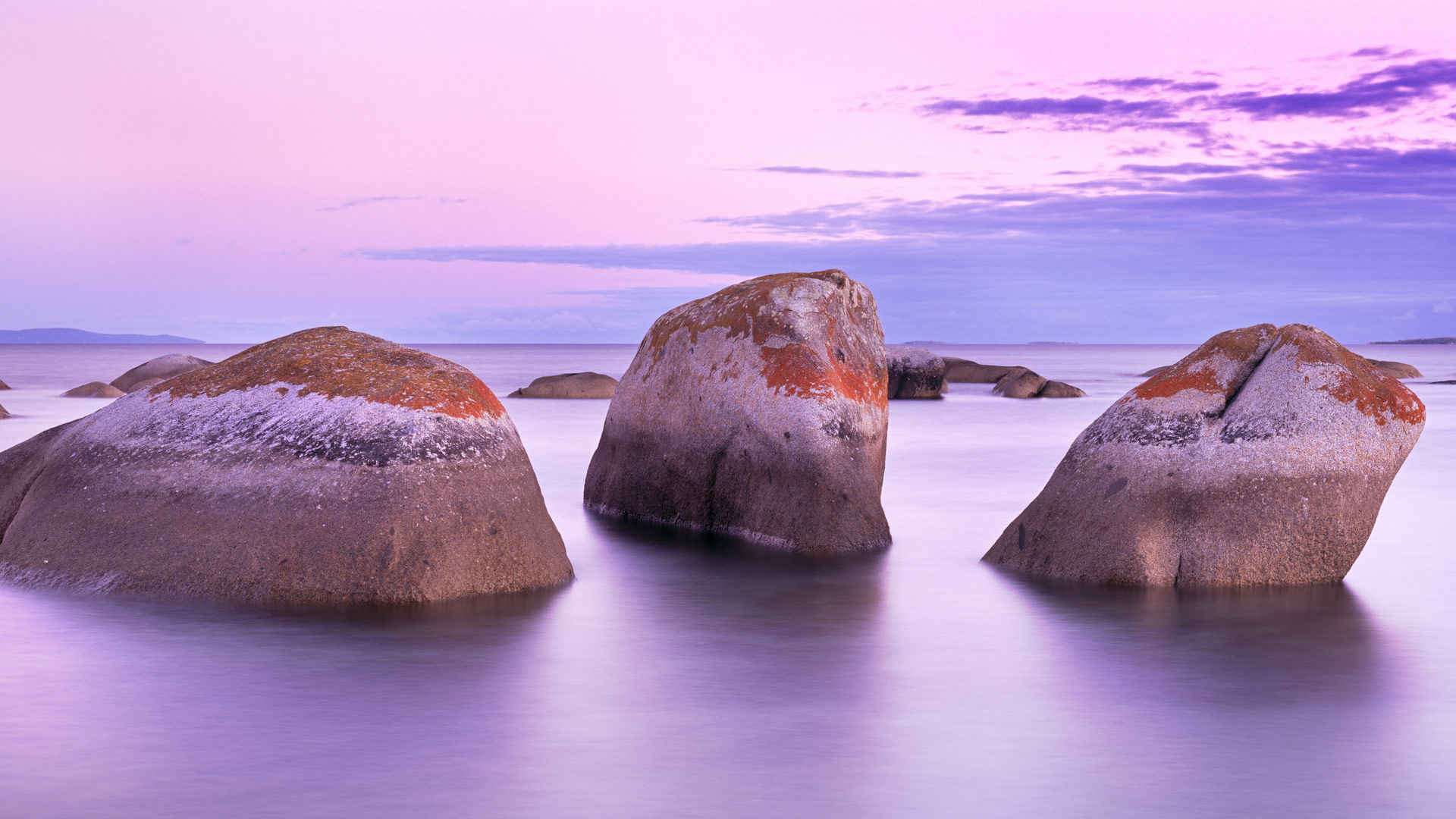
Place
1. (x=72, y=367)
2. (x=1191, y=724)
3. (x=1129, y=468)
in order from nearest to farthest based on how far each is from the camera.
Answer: (x=1191, y=724) < (x=1129, y=468) < (x=72, y=367)

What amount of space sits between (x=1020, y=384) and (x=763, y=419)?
2981 cm

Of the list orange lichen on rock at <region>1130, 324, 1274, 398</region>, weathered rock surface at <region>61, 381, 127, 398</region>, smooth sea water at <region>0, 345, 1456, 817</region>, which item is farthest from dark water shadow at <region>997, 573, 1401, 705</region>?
weathered rock surface at <region>61, 381, 127, 398</region>

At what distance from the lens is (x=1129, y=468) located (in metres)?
10.1

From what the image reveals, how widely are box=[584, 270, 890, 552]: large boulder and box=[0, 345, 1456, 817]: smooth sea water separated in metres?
0.77

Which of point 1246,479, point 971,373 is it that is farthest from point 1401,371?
point 1246,479

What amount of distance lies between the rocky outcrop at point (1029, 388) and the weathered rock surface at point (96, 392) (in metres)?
Answer: 24.0

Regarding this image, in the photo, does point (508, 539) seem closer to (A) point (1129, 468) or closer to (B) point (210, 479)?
(B) point (210, 479)

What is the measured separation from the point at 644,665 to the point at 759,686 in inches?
37.7

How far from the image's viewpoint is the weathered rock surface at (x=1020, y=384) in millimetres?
40406

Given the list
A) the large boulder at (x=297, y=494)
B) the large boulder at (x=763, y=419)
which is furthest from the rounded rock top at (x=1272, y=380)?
the large boulder at (x=297, y=494)

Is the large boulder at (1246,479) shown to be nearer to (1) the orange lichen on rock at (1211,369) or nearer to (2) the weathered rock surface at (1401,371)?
(1) the orange lichen on rock at (1211,369)

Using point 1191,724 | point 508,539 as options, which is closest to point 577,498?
point 508,539

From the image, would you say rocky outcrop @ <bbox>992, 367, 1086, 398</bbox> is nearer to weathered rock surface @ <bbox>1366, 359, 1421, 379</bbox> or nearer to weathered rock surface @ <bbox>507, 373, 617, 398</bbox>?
weathered rock surface @ <bbox>507, 373, 617, 398</bbox>

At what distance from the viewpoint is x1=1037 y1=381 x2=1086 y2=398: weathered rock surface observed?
41.2 meters
